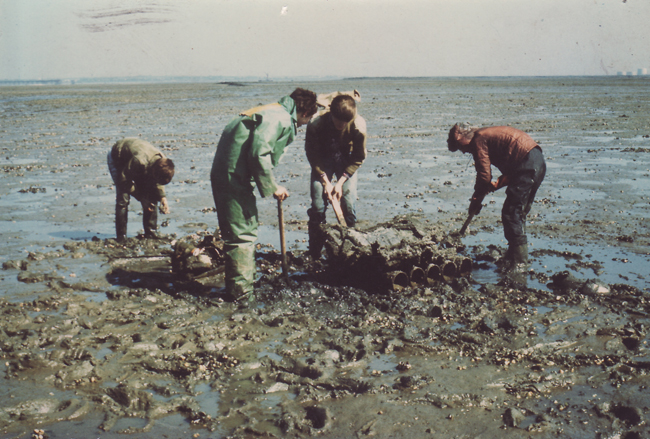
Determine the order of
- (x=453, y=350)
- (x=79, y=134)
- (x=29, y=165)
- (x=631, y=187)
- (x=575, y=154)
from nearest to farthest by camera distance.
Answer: (x=453, y=350)
(x=631, y=187)
(x=29, y=165)
(x=575, y=154)
(x=79, y=134)

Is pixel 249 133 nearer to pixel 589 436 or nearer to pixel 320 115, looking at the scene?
pixel 320 115

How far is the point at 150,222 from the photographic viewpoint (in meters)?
7.77

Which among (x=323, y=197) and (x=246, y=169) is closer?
(x=246, y=169)

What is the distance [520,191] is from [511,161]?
0.36m

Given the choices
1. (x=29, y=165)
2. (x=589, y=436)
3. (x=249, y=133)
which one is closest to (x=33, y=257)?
(x=249, y=133)

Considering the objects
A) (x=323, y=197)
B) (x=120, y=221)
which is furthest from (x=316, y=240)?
(x=120, y=221)

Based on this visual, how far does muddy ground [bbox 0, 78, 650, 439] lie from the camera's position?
11.8 ft

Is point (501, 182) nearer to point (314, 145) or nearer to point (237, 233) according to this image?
point (314, 145)

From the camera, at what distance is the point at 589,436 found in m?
3.37

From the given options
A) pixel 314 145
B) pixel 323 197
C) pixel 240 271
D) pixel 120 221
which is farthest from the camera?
pixel 120 221

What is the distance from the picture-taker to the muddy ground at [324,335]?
11.8ft

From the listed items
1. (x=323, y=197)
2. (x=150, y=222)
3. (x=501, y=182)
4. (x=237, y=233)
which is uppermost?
(x=501, y=182)

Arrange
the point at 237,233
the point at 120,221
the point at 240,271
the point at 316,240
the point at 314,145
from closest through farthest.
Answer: the point at 237,233 < the point at 240,271 < the point at 314,145 < the point at 316,240 < the point at 120,221

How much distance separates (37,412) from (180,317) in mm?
1743
